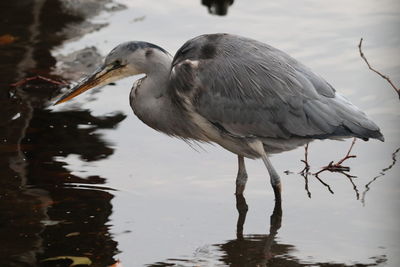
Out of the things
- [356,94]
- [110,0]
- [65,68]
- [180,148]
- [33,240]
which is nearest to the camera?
[33,240]

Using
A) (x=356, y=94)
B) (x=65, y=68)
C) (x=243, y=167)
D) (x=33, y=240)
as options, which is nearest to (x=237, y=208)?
(x=243, y=167)

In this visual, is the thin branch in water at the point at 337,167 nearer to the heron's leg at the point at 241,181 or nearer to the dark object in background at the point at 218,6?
the heron's leg at the point at 241,181

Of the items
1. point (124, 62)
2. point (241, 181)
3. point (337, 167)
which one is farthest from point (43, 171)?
point (337, 167)

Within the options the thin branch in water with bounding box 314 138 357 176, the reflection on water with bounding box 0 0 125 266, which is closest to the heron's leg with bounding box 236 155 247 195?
the thin branch in water with bounding box 314 138 357 176

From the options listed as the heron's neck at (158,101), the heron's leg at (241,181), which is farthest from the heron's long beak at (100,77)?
the heron's leg at (241,181)

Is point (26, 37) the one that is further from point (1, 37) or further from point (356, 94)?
point (356, 94)

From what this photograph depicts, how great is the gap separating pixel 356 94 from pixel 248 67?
2196mm

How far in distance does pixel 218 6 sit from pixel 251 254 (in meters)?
5.74

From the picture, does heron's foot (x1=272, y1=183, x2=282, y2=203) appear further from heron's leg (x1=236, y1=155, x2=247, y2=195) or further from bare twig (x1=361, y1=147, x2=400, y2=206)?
bare twig (x1=361, y1=147, x2=400, y2=206)

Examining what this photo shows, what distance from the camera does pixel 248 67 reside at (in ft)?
24.9

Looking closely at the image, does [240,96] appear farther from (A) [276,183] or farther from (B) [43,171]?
(B) [43,171]

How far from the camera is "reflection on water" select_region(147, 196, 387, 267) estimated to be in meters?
6.61

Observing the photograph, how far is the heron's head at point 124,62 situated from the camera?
25.2 feet

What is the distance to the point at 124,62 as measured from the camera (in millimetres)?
7715
